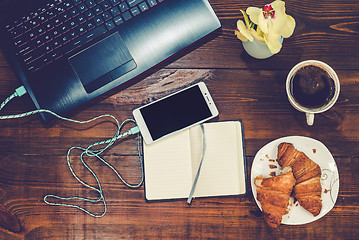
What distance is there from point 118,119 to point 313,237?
0.57 metres

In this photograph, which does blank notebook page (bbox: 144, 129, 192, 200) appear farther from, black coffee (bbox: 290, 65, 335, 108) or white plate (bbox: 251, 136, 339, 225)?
black coffee (bbox: 290, 65, 335, 108)

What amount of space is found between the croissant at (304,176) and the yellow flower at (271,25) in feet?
0.80

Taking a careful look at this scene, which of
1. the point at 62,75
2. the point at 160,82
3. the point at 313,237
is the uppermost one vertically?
the point at 62,75

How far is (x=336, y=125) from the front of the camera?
30.6 inches

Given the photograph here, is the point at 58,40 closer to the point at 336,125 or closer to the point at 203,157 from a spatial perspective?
the point at 203,157

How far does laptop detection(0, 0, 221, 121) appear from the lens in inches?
28.2

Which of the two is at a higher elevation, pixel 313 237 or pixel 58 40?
pixel 58 40

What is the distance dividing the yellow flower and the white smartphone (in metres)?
0.18

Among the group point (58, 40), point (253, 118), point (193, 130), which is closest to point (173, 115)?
point (193, 130)

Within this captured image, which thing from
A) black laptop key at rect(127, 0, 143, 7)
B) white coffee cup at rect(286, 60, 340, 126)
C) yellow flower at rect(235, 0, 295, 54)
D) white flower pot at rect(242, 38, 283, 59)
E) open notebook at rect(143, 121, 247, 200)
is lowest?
open notebook at rect(143, 121, 247, 200)

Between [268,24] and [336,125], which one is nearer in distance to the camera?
[268,24]

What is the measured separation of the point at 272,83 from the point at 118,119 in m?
0.40

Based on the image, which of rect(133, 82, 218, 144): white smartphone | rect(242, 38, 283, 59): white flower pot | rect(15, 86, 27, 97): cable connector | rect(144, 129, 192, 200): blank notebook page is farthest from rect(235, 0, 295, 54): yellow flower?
rect(15, 86, 27, 97): cable connector

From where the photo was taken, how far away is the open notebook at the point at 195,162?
0.77 metres
